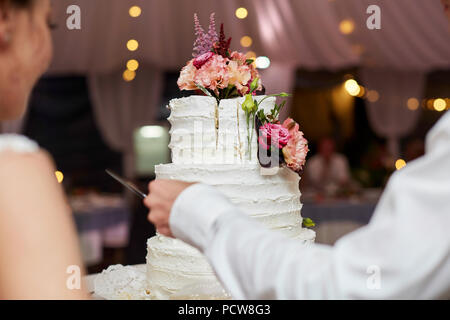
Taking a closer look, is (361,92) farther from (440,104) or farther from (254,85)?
(254,85)

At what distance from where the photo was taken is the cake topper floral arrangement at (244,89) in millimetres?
1690

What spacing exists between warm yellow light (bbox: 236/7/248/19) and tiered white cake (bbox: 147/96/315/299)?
5309 mm

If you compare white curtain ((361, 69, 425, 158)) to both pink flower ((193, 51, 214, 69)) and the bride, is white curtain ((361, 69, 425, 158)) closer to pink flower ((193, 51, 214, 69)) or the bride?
pink flower ((193, 51, 214, 69))

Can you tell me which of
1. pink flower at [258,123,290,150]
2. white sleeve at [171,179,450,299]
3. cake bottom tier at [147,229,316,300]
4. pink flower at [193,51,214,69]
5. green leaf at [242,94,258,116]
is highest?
pink flower at [193,51,214,69]

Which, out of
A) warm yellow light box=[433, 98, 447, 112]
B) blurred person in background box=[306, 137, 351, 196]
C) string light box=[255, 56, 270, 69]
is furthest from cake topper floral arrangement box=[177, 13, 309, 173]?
warm yellow light box=[433, 98, 447, 112]

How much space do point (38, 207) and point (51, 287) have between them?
0.35 feet

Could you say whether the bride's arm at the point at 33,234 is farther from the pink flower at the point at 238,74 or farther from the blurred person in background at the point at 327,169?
the blurred person in background at the point at 327,169

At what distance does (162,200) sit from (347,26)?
6789 millimetres

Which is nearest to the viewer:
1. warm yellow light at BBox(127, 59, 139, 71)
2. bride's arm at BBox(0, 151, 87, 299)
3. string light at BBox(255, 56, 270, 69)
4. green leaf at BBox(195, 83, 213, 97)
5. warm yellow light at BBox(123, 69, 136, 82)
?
bride's arm at BBox(0, 151, 87, 299)

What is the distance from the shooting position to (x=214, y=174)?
1717mm

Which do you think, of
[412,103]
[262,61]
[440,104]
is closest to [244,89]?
[262,61]

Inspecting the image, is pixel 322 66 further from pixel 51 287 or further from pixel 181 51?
pixel 51 287

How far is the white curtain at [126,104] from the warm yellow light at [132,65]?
108 millimetres

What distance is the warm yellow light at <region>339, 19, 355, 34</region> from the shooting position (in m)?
7.26
